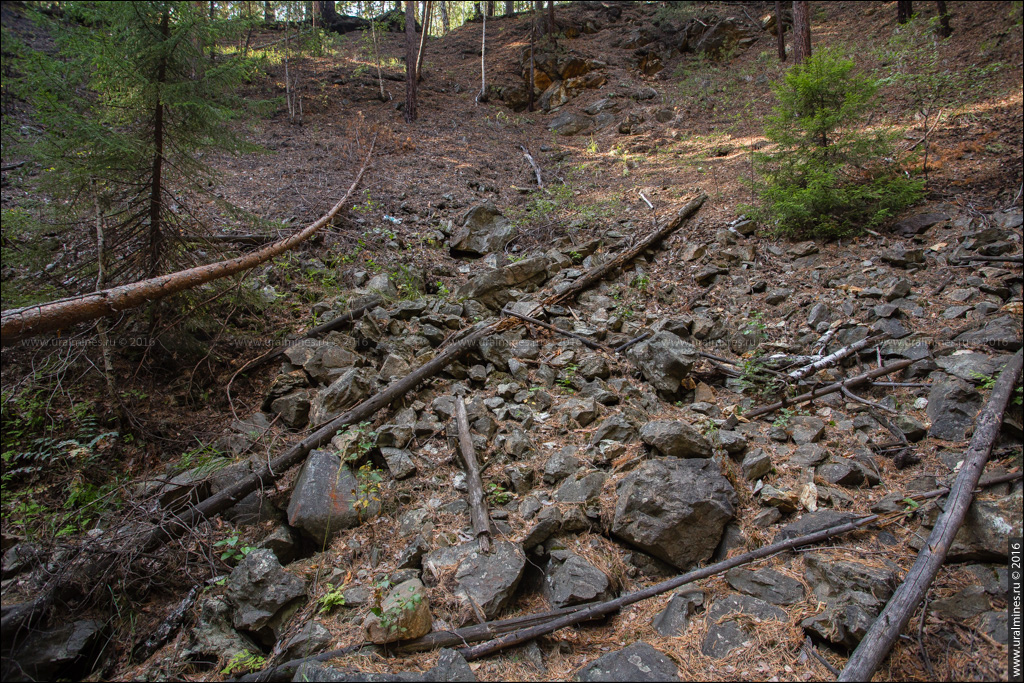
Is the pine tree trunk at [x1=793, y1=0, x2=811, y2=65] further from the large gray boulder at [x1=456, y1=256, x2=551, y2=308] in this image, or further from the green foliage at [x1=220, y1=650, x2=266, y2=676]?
the green foliage at [x1=220, y1=650, x2=266, y2=676]

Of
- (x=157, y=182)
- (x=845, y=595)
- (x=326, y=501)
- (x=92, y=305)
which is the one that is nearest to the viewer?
(x=845, y=595)

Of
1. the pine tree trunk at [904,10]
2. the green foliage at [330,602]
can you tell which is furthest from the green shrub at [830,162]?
the pine tree trunk at [904,10]

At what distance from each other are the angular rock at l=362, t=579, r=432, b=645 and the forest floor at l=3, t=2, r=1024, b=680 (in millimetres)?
149

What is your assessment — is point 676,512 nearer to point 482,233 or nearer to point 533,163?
point 482,233

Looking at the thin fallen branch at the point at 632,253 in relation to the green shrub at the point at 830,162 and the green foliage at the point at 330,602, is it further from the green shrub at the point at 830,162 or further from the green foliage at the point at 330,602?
the green foliage at the point at 330,602

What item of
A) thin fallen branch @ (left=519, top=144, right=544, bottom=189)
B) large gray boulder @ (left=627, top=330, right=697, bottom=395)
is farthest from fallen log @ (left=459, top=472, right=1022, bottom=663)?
thin fallen branch @ (left=519, top=144, right=544, bottom=189)

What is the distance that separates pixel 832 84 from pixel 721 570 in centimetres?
773

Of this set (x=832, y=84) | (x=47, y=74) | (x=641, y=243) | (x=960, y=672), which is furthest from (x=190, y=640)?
(x=832, y=84)

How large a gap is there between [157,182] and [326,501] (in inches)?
168

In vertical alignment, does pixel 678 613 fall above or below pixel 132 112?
below

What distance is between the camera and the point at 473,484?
4168 mm

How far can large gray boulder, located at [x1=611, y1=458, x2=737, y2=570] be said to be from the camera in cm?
347

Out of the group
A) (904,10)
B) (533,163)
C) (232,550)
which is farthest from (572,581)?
(904,10)

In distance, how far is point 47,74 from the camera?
14.3ft
